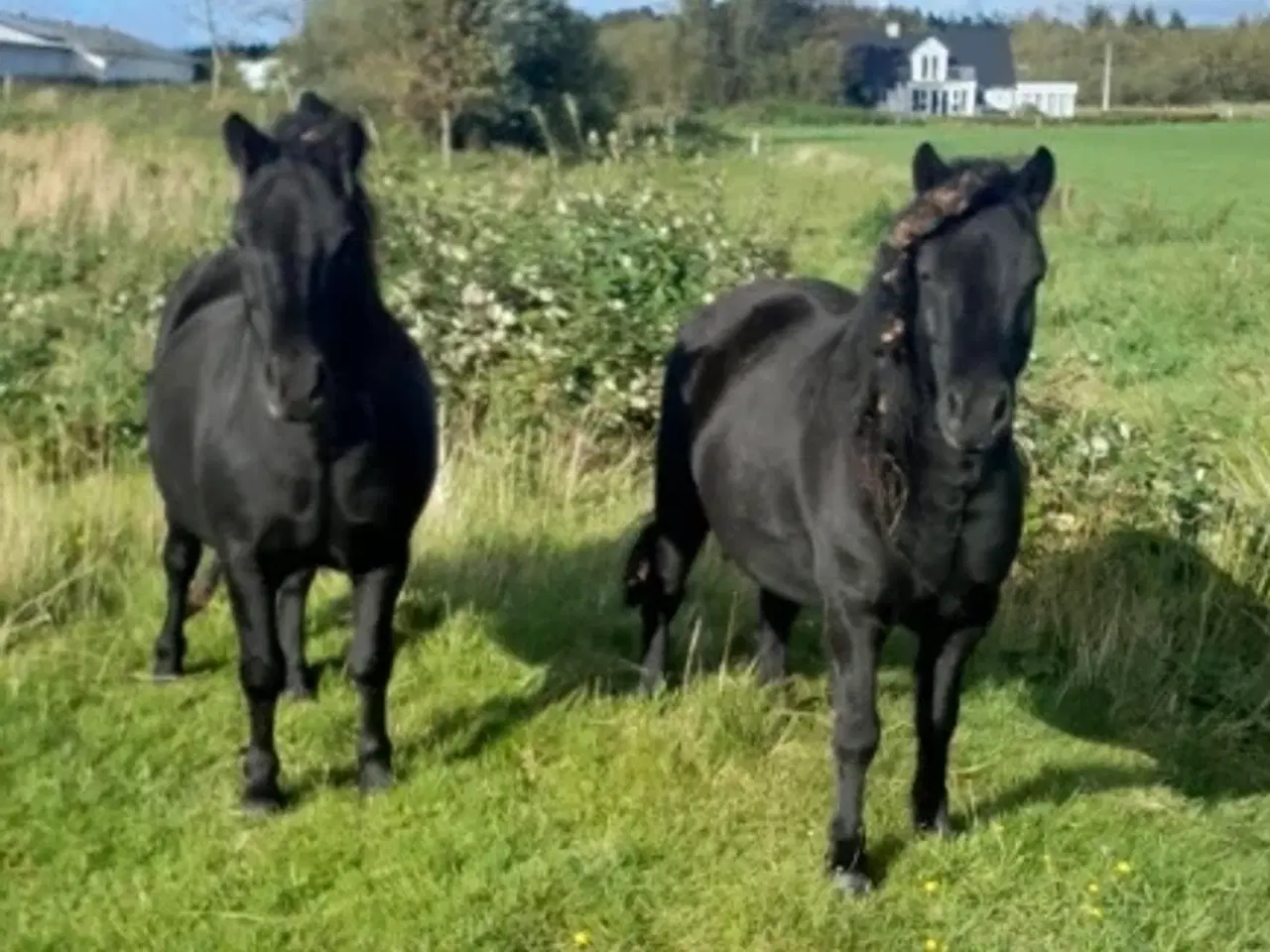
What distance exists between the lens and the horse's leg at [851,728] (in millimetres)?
4730

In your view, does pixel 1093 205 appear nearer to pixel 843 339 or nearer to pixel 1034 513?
pixel 1034 513

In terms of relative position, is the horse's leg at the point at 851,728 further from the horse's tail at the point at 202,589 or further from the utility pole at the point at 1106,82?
the utility pole at the point at 1106,82

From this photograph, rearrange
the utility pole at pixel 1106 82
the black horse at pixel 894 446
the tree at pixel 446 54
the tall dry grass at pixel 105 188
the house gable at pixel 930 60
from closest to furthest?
the black horse at pixel 894 446
the tall dry grass at pixel 105 188
the tree at pixel 446 54
the utility pole at pixel 1106 82
the house gable at pixel 930 60

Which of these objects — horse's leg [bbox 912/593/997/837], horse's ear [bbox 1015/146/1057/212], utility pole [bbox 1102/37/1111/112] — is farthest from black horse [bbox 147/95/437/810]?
utility pole [bbox 1102/37/1111/112]

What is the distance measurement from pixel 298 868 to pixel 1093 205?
32.3m

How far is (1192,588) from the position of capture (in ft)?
24.6

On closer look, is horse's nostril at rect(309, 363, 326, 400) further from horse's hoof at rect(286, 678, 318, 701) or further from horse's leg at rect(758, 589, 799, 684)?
horse's leg at rect(758, 589, 799, 684)

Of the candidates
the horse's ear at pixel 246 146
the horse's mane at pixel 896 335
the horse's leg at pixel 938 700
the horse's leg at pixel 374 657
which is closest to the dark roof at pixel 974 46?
the horse's leg at pixel 374 657

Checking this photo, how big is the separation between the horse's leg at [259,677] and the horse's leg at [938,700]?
6.48 ft

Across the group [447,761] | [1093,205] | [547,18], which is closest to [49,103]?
[547,18]

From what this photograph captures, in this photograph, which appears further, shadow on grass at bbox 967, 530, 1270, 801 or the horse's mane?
shadow on grass at bbox 967, 530, 1270, 801

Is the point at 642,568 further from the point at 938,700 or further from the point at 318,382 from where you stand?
the point at 318,382

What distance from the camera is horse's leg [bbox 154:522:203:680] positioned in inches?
252

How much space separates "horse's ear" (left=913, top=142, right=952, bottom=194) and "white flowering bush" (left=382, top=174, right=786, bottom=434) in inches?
195
